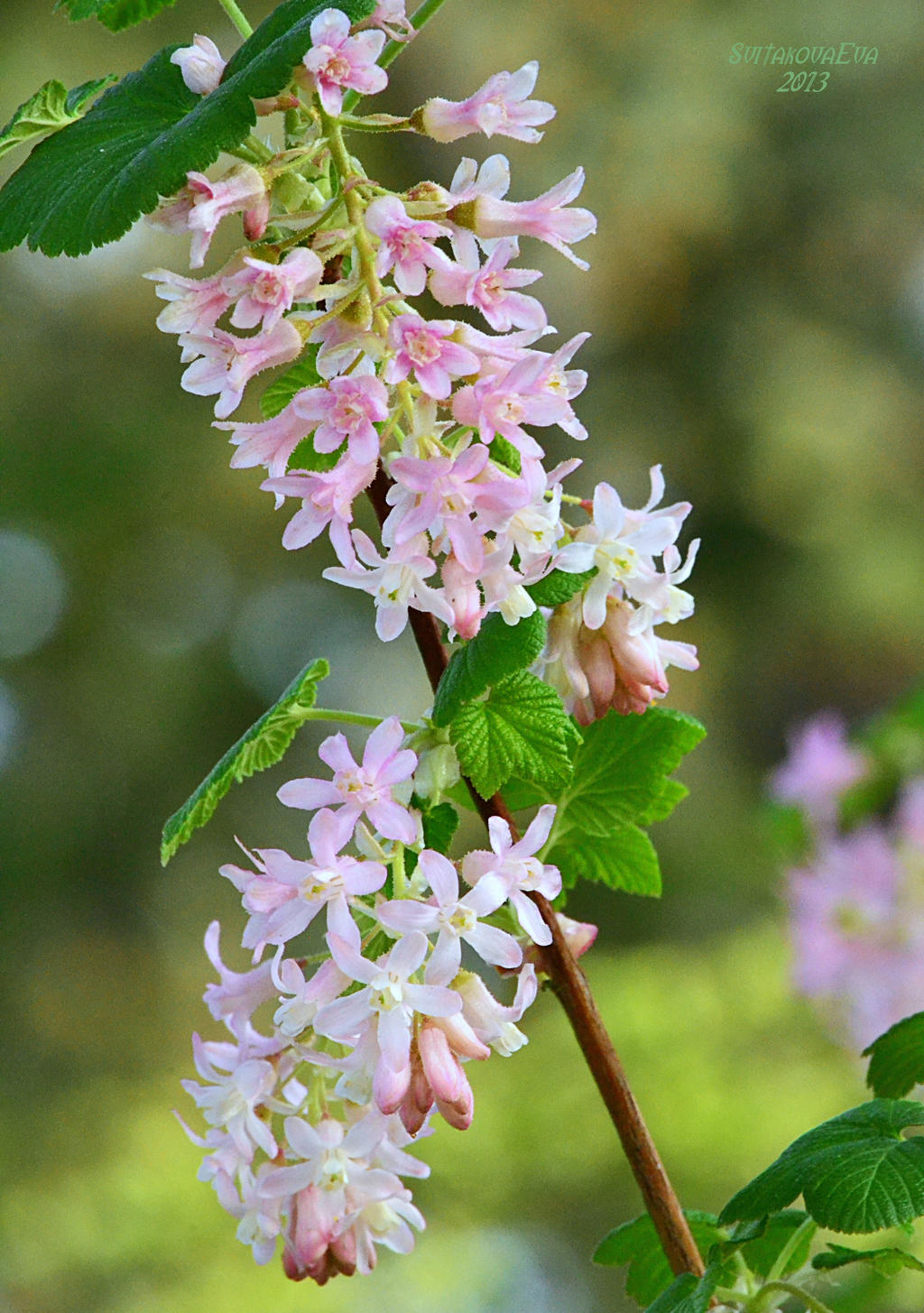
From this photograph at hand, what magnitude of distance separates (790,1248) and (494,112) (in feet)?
1.31

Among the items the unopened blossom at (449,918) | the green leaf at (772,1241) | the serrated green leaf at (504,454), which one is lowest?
the green leaf at (772,1241)

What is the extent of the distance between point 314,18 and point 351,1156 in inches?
14.3

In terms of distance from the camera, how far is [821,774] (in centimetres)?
145

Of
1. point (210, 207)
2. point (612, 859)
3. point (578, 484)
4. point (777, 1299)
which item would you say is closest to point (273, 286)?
point (210, 207)

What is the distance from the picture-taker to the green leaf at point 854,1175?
1.40ft

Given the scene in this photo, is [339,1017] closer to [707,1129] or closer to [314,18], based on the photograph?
[314,18]

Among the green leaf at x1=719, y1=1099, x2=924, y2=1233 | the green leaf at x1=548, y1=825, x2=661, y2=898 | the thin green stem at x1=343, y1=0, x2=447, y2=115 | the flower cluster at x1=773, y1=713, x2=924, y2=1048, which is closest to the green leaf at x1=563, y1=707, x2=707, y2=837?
the green leaf at x1=548, y1=825, x2=661, y2=898

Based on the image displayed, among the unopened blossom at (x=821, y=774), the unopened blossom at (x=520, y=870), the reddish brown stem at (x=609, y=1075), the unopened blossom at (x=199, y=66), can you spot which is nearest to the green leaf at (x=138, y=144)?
the unopened blossom at (x=199, y=66)

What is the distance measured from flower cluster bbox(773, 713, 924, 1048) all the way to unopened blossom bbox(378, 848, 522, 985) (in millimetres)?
882

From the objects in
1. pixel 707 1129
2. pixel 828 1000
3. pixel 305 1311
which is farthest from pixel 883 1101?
pixel 305 1311

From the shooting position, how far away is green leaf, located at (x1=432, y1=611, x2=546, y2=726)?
0.41m

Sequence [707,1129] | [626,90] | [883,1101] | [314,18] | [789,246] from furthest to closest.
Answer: [789,246] < [626,90] < [707,1129] < [883,1101] < [314,18]

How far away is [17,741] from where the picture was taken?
14.3 ft

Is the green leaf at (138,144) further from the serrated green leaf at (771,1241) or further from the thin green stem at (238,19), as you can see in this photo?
the serrated green leaf at (771,1241)
